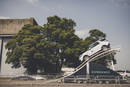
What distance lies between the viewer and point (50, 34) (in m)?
38.9

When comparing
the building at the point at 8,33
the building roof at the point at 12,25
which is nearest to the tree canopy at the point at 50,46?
the building at the point at 8,33

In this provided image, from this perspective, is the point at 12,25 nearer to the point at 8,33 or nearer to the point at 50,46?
the point at 8,33

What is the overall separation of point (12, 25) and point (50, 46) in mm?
23238

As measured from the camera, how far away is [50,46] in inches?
1383

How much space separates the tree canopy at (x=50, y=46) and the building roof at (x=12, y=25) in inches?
467

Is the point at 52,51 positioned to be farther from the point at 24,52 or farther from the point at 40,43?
the point at 24,52

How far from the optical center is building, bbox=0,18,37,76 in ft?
153

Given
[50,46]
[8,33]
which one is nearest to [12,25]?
[8,33]

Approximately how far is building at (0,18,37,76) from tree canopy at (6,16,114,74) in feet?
28.2

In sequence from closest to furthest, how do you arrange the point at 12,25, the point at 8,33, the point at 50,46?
the point at 50,46 < the point at 8,33 < the point at 12,25

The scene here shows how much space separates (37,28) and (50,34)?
3.73m

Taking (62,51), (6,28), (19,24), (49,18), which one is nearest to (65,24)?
(49,18)

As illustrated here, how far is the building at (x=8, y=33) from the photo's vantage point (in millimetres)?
46531

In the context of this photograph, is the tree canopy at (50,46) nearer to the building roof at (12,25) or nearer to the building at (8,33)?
the building at (8,33)
